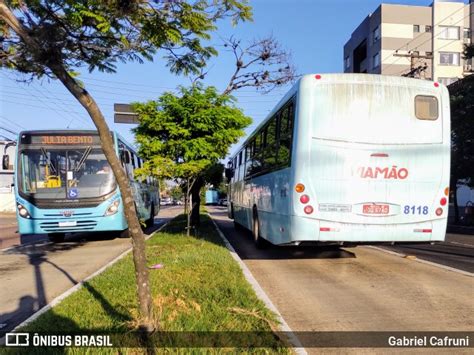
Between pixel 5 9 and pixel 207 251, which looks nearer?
pixel 5 9

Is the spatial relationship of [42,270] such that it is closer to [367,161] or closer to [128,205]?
[128,205]

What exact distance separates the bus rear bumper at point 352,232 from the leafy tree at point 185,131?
5.05m

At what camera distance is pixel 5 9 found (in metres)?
3.97

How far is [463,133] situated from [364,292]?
65.1 ft

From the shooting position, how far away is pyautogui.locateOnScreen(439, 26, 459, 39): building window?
4959 centimetres

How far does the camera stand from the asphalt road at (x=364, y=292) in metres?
5.45

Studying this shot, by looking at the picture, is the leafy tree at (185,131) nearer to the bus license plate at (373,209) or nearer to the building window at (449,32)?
the bus license plate at (373,209)

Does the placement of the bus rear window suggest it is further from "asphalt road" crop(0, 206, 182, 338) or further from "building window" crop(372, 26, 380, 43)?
"building window" crop(372, 26, 380, 43)

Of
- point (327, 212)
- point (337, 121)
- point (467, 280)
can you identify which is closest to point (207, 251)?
point (327, 212)

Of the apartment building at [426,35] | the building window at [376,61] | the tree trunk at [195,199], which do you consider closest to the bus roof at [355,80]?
the tree trunk at [195,199]

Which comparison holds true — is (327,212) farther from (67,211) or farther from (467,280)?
(67,211)

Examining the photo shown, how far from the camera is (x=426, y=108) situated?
331 inches

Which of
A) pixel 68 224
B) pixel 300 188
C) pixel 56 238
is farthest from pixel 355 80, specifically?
pixel 56 238

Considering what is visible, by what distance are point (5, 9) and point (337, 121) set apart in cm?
566
